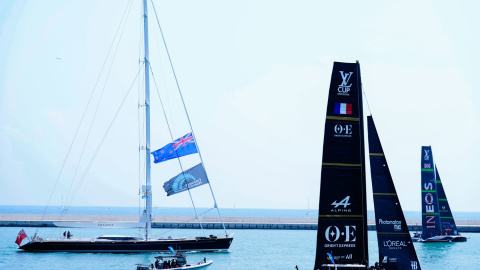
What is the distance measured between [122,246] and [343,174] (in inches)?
1209

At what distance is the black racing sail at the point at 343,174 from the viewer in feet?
82.5

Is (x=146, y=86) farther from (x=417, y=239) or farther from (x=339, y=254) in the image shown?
(x=417, y=239)

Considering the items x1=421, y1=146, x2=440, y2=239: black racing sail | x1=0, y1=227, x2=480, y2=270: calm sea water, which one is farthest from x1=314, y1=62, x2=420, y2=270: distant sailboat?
x1=421, y1=146, x2=440, y2=239: black racing sail

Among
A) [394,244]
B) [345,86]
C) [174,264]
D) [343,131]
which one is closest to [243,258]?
[174,264]

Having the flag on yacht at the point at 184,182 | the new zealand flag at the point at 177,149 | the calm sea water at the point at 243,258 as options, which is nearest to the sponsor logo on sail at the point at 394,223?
the calm sea water at the point at 243,258

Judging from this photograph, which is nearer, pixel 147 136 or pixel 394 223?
pixel 394 223

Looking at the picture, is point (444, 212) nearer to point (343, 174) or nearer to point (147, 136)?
point (147, 136)

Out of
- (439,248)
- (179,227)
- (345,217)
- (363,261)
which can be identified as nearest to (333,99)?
(345,217)

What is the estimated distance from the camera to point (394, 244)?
27.0 metres

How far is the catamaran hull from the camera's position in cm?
5125

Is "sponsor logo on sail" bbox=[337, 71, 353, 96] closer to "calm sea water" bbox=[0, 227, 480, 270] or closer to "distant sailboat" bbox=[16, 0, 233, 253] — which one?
"calm sea water" bbox=[0, 227, 480, 270]

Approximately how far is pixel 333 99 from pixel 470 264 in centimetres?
3437

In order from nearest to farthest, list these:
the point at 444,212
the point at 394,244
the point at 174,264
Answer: the point at 394,244 < the point at 174,264 < the point at 444,212

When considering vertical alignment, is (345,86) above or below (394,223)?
above
